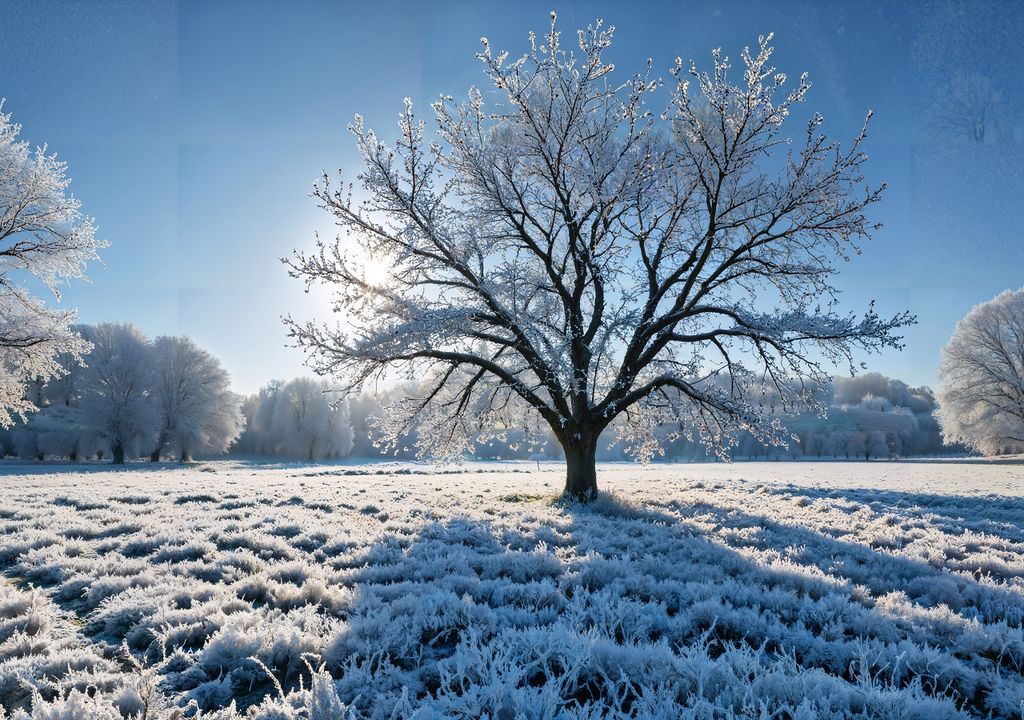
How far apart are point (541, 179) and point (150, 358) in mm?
47591

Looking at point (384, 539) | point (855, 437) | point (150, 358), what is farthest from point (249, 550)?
point (855, 437)

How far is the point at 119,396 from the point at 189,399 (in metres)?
6.00

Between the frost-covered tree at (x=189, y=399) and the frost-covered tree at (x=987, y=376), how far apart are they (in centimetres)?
6473

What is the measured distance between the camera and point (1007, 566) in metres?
6.36

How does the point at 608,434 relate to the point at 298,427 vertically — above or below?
below

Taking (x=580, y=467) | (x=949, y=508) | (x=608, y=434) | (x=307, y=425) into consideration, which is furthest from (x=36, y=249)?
(x=608, y=434)

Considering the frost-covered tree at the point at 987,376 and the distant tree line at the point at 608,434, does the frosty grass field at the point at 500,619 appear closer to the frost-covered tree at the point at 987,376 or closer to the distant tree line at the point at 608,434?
the frost-covered tree at the point at 987,376

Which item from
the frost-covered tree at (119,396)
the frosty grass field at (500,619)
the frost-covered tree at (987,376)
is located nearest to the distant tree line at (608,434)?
the frost-covered tree at (119,396)

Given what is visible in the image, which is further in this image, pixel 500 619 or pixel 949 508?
pixel 949 508

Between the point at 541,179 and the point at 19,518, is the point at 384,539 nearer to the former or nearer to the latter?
the point at 19,518

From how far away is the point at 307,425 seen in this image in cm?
6538

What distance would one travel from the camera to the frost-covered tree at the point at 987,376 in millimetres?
33344

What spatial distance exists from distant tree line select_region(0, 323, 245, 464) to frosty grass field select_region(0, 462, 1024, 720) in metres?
39.9

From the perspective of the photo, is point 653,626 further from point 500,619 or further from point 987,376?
point 987,376
